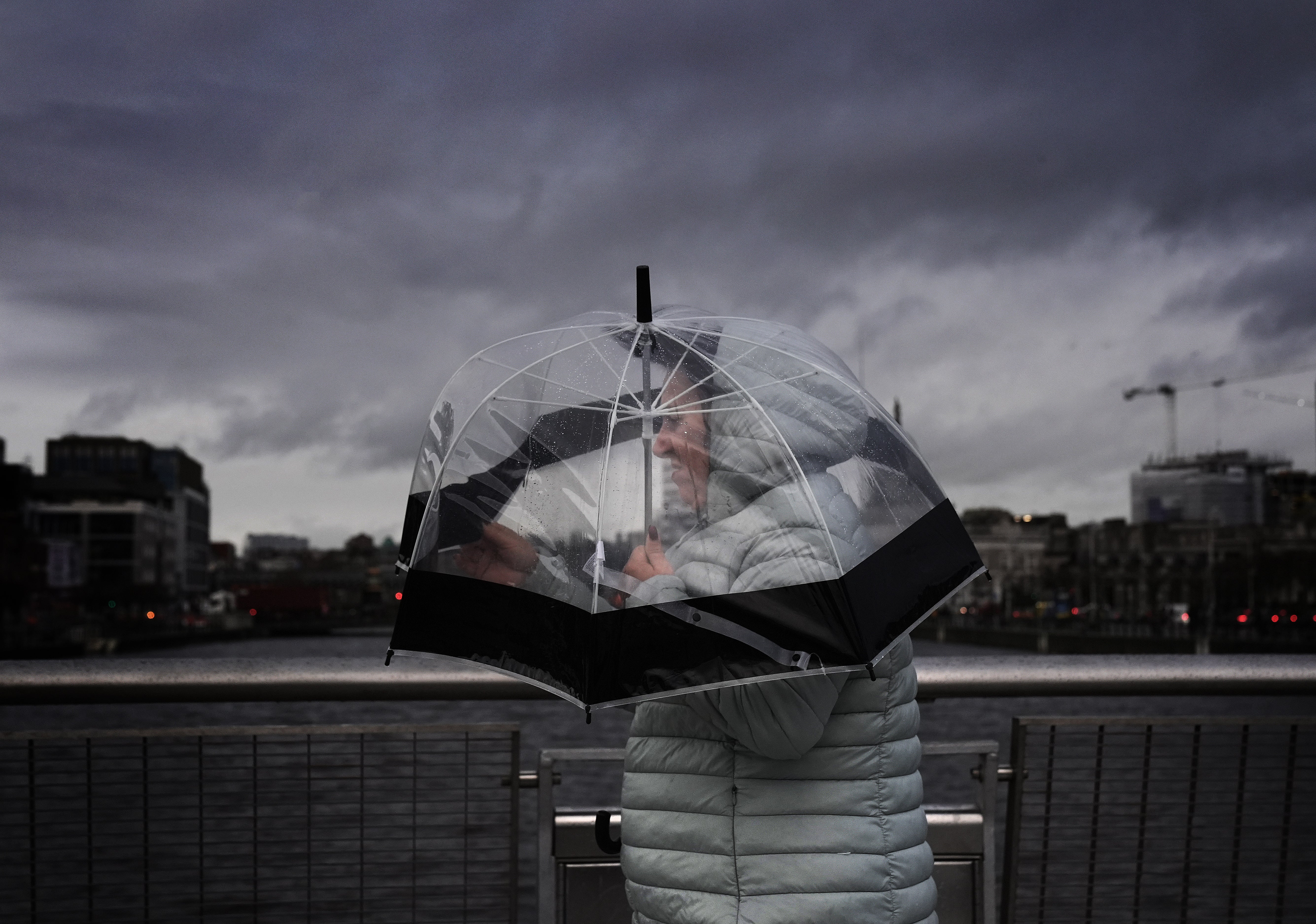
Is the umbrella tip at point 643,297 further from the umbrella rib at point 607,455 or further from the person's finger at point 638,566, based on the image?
the person's finger at point 638,566

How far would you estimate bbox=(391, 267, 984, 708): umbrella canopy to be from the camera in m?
1.89

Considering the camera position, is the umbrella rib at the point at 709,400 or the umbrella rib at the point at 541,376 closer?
the umbrella rib at the point at 709,400

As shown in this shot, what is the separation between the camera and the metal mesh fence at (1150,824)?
314 cm

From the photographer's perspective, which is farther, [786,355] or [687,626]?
[786,355]

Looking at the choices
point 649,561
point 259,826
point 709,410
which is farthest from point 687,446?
point 259,826

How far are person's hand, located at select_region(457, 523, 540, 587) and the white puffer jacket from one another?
1.02 ft

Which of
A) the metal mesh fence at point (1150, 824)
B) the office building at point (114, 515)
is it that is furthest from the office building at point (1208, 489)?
the metal mesh fence at point (1150, 824)

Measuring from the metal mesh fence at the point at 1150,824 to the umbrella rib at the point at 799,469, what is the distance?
1.39m

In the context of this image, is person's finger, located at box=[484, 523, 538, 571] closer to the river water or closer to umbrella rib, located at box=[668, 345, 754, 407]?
umbrella rib, located at box=[668, 345, 754, 407]

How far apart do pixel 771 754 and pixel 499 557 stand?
0.51m

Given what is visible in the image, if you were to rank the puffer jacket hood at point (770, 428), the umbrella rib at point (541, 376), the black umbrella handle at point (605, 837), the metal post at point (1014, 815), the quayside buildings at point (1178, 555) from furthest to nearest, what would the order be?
the quayside buildings at point (1178, 555), the metal post at point (1014, 815), the black umbrella handle at point (605, 837), the umbrella rib at point (541, 376), the puffer jacket hood at point (770, 428)

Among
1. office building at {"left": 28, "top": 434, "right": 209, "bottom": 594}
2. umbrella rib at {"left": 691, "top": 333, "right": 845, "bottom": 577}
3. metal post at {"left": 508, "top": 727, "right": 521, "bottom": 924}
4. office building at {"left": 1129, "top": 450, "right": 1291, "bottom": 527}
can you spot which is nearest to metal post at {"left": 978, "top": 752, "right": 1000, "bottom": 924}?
metal post at {"left": 508, "top": 727, "right": 521, "bottom": 924}

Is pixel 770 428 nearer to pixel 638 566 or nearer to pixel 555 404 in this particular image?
pixel 638 566

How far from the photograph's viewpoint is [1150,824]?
3172 mm
